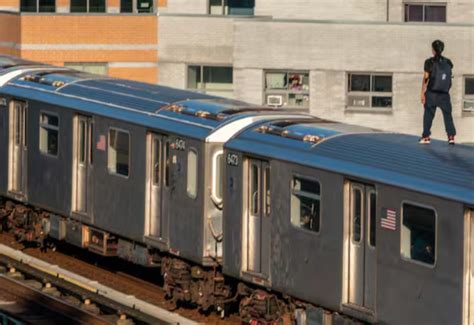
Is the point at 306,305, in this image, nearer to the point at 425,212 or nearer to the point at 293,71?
the point at 425,212

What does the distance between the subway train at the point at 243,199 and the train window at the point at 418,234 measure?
2 centimetres

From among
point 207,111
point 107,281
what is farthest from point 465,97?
point 207,111

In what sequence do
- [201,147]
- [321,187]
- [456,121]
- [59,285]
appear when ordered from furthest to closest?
[456,121] < [59,285] < [201,147] < [321,187]

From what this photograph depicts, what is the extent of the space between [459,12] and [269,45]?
22.7 feet

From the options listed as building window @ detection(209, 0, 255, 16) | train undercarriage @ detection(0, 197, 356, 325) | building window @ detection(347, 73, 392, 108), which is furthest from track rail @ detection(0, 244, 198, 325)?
building window @ detection(209, 0, 255, 16)

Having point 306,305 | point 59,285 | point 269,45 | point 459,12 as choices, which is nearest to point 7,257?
point 59,285

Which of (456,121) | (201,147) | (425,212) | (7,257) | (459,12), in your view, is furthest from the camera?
(459,12)

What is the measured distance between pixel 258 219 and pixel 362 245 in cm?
259

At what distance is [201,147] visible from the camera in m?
22.3

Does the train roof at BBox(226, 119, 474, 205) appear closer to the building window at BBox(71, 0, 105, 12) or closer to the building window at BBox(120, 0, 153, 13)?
the building window at BBox(120, 0, 153, 13)

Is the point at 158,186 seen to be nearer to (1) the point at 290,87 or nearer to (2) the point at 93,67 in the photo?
(1) the point at 290,87

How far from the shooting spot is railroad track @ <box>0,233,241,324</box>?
912 inches

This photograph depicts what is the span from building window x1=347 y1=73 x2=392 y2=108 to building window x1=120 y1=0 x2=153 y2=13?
7.60 meters

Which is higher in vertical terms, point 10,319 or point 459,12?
point 459,12
